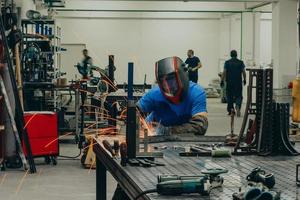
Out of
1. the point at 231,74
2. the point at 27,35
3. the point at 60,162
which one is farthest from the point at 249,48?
the point at 60,162

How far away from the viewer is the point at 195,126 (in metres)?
3.90

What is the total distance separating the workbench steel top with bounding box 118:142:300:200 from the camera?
6.77 ft

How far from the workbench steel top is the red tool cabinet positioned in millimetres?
3958

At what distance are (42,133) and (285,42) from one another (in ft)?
30.0

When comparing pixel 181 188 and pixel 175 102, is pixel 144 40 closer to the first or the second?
pixel 175 102

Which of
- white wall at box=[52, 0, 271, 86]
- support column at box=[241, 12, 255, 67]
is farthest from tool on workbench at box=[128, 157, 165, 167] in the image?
white wall at box=[52, 0, 271, 86]

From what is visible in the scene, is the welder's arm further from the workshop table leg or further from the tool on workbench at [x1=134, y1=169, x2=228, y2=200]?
the tool on workbench at [x1=134, y1=169, x2=228, y2=200]

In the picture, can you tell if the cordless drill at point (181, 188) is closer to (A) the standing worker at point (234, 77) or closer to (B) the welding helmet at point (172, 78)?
(B) the welding helmet at point (172, 78)

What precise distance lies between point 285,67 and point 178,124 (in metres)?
11.2

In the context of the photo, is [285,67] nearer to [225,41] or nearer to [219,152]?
[225,41]

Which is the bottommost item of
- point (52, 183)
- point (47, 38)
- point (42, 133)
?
point (52, 183)

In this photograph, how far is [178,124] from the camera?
4055 millimetres

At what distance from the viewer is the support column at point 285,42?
14703 mm

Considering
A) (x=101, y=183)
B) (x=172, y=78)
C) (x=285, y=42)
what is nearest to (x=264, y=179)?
(x=101, y=183)
